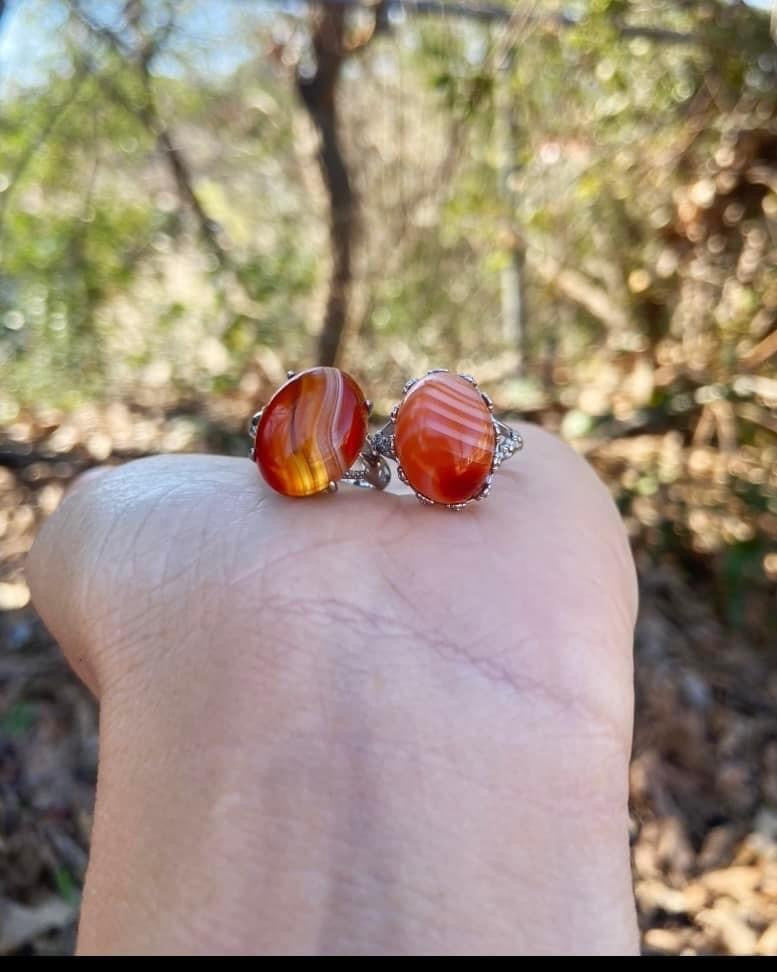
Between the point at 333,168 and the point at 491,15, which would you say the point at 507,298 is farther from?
the point at 491,15

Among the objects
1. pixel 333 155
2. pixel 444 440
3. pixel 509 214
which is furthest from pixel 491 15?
pixel 444 440

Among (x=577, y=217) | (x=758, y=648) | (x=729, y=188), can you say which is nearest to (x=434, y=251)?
(x=577, y=217)

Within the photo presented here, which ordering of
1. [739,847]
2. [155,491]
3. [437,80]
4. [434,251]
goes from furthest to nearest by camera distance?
[434,251], [437,80], [739,847], [155,491]

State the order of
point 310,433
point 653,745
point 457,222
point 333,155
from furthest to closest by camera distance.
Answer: point 457,222
point 333,155
point 653,745
point 310,433

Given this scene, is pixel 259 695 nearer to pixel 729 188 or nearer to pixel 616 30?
pixel 616 30

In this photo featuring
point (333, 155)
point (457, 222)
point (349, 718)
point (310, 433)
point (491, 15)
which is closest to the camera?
point (349, 718)

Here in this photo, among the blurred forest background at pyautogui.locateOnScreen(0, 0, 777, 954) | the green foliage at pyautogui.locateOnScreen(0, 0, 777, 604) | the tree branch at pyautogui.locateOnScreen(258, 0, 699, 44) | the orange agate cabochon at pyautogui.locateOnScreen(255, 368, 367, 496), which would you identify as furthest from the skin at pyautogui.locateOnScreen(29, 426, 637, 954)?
the tree branch at pyautogui.locateOnScreen(258, 0, 699, 44)
